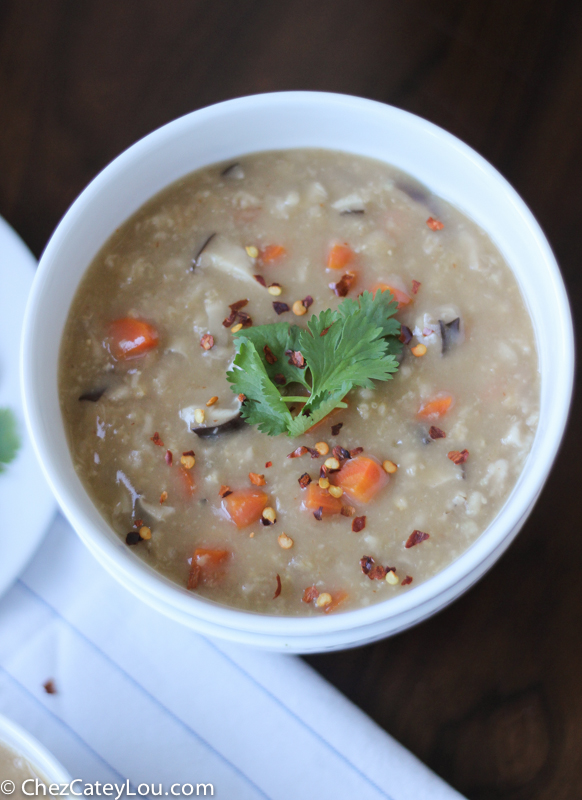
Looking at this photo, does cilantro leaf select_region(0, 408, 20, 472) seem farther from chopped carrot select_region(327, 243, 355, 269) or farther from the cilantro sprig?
chopped carrot select_region(327, 243, 355, 269)

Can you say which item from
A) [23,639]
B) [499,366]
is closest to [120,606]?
[23,639]

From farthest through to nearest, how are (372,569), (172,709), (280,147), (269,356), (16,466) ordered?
(16,466), (172,709), (280,147), (269,356), (372,569)

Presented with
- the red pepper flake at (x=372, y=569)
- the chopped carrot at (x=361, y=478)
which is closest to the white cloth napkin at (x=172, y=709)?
the red pepper flake at (x=372, y=569)

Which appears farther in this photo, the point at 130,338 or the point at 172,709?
the point at 172,709

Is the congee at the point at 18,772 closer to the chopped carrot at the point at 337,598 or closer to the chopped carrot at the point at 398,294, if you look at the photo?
the chopped carrot at the point at 337,598

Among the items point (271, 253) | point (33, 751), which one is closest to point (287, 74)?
point (271, 253)

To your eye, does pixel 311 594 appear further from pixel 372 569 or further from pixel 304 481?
pixel 304 481

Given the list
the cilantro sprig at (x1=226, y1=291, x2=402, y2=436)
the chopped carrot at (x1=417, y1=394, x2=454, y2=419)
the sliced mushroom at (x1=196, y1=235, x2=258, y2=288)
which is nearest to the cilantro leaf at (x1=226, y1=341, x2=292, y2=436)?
the cilantro sprig at (x1=226, y1=291, x2=402, y2=436)
